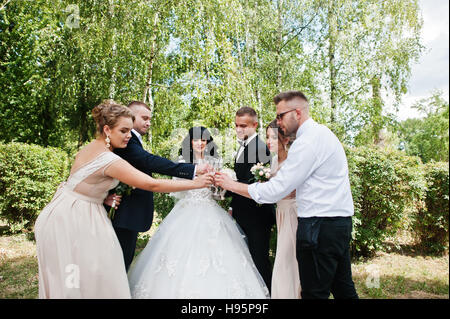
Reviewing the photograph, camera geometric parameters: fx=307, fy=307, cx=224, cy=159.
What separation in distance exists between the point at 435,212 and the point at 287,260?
4.48m

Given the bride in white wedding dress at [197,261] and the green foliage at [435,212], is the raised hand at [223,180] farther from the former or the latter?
the green foliage at [435,212]

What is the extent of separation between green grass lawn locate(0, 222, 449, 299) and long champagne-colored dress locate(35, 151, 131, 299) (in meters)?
2.56

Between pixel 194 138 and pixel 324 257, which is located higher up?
pixel 194 138

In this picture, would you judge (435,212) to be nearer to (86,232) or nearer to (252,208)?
(252,208)

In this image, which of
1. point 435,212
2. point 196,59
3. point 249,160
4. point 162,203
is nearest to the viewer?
point 249,160

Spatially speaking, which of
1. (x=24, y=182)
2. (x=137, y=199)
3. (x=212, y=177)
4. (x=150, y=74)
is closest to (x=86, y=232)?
(x=137, y=199)

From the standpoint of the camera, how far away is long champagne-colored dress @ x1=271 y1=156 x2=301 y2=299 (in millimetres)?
3119

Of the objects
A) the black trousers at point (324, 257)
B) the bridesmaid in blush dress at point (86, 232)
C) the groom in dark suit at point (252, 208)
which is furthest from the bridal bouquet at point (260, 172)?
the bridesmaid in blush dress at point (86, 232)

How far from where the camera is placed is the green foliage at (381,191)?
556 cm

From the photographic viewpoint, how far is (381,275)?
17.2ft

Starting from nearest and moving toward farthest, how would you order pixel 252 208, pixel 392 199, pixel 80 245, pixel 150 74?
pixel 80 245 → pixel 252 208 → pixel 392 199 → pixel 150 74

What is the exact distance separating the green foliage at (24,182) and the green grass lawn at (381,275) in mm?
1066

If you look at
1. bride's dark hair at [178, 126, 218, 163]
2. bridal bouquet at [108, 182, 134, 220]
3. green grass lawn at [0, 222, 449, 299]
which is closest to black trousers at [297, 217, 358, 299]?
bridal bouquet at [108, 182, 134, 220]
